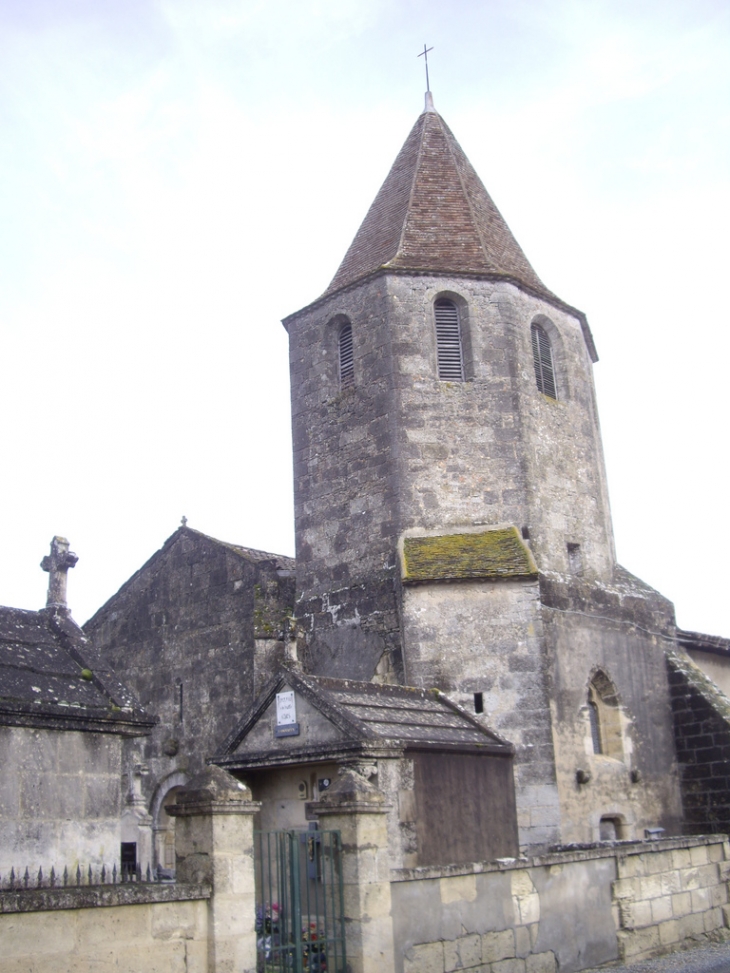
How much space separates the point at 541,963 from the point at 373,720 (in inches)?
134

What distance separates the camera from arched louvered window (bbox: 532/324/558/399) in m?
18.5

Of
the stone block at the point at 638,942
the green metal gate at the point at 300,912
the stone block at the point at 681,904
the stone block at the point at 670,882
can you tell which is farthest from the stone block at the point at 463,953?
the stone block at the point at 681,904

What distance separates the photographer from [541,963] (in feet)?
33.4

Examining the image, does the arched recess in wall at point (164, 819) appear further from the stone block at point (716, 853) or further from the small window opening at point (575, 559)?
the stone block at point (716, 853)

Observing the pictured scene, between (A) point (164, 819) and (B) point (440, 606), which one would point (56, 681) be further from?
(A) point (164, 819)

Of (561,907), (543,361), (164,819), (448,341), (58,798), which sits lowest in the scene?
(561,907)

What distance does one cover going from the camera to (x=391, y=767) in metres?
12.0

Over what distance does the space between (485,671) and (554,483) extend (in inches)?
148

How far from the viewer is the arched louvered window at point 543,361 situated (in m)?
18.5

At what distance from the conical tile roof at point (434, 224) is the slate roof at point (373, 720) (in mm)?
7777

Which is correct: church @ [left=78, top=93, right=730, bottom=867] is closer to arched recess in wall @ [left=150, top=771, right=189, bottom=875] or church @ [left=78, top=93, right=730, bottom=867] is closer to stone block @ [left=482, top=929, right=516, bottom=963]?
arched recess in wall @ [left=150, top=771, right=189, bottom=875]

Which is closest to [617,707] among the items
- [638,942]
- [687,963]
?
[638,942]

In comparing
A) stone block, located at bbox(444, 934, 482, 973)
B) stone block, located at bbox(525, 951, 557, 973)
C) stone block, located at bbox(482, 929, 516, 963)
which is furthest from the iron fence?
stone block, located at bbox(525, 951, 557, 973)

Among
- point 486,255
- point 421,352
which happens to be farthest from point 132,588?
point 486,255
